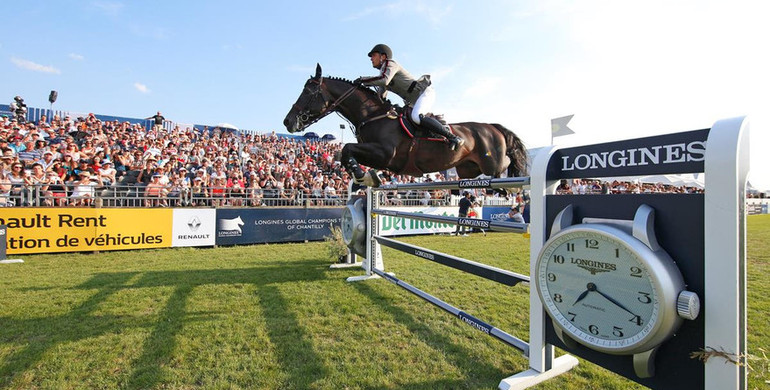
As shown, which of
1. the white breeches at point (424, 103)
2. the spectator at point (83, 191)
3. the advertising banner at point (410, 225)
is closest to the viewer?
the white breeches at point (424, 103)

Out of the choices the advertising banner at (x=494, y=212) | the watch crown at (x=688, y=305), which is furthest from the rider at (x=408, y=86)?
the advertising banner at (x=494, y=212)

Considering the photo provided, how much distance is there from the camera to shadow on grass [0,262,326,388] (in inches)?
97.3

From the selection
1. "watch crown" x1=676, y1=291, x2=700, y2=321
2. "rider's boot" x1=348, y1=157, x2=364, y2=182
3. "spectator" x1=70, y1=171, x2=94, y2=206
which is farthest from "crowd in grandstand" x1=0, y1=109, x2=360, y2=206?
"watch crown" x1=676, y1=291, x2=700, y2=321

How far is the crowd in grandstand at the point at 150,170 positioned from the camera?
787 centimetres

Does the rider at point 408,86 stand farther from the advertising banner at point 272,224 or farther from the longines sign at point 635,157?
the advertising banner at point 272,224

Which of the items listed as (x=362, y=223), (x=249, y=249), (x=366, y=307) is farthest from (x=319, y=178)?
(x=366, y=307)

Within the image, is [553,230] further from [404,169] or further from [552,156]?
[404,169]

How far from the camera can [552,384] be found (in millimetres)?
2334

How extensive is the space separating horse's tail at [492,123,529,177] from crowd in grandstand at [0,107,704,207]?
593mm

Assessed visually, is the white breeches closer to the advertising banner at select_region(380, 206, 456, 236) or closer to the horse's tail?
the horse's tail

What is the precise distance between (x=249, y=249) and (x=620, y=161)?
7885 millimetres

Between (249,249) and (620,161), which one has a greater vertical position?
(620,161)

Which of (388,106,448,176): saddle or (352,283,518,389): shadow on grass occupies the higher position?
(388,106,448,176): saddle

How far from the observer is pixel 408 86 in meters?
3.95
